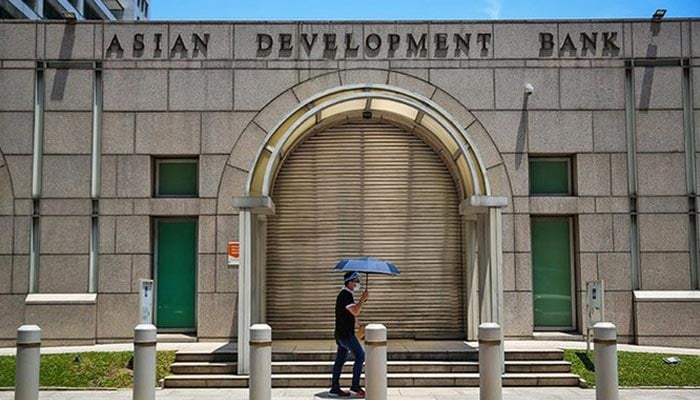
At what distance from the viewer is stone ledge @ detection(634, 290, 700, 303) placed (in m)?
16.4

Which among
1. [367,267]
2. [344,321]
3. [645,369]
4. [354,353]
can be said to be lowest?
[645,369]

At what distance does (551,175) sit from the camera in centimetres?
1712

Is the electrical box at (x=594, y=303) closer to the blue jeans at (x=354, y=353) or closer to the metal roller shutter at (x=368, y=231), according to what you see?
the metal roller shutter at (x=368, y=231)

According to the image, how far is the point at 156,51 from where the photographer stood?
1695cm

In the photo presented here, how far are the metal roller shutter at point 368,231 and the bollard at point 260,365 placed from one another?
21.0ft

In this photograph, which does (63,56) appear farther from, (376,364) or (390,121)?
(376,364)

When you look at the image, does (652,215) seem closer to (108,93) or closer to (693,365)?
(693,365)

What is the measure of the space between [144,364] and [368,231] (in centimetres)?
756

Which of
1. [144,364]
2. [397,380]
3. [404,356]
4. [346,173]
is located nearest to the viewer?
[144,364]

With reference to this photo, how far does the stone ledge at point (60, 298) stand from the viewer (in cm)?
1630

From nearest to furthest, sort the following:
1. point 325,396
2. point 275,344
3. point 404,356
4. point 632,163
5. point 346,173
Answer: point 325,396
point 404,356
point 275,344
point 632,163
point 346,173

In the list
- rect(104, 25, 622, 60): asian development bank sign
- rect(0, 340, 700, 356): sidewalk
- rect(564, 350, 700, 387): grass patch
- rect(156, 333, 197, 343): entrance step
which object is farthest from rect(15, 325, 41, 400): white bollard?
rect(564, 350, 700, 387): grass patch

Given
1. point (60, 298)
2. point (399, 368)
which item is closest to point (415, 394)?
point (399, 368)

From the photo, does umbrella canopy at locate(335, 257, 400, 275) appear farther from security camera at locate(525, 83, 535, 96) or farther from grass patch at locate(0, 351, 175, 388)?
security camera at locate(525, 83, 535, 96)
